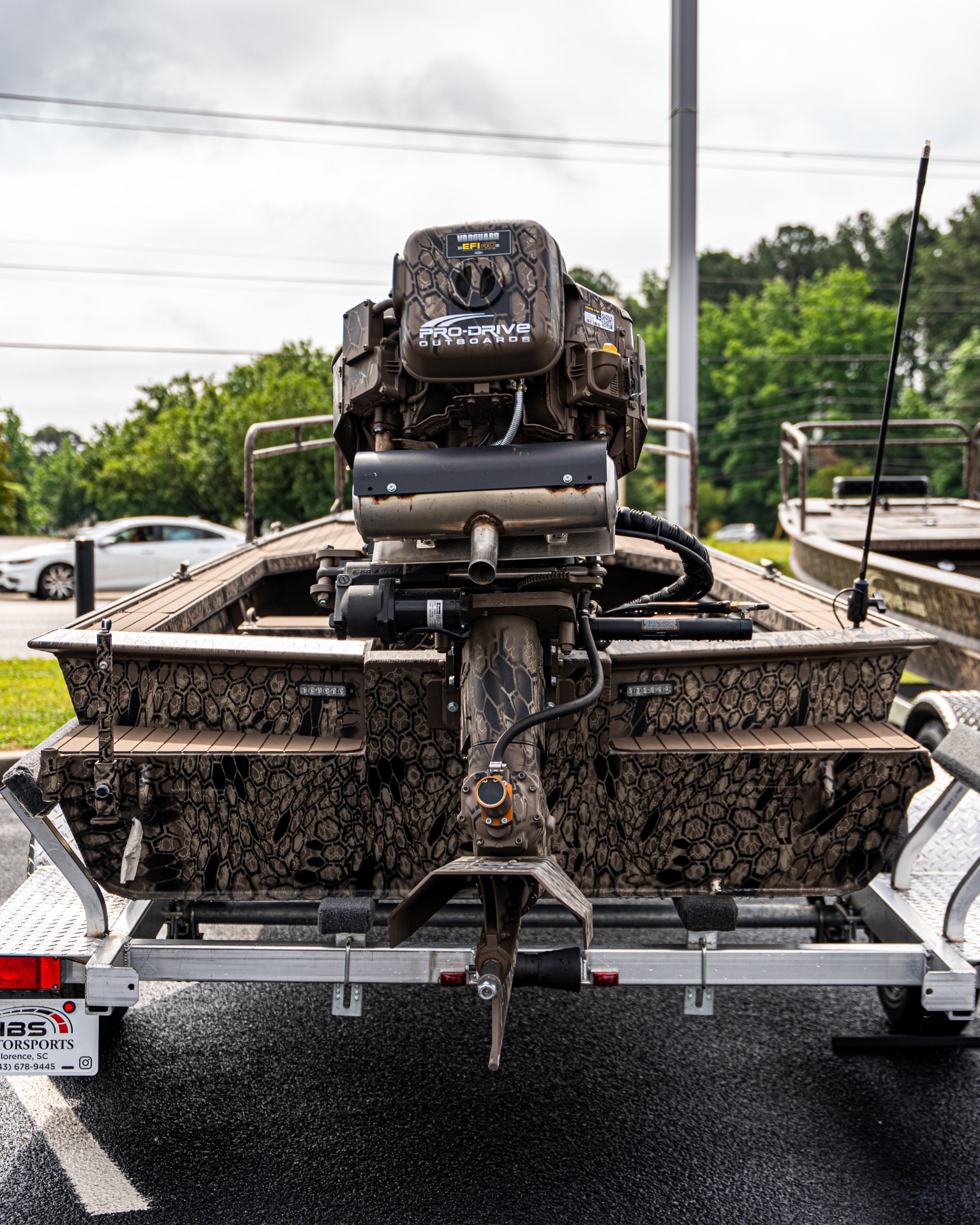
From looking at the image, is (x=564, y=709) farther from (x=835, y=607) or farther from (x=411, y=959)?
(x=835, y=607)

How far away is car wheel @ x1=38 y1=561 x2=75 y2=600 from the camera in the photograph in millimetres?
16719

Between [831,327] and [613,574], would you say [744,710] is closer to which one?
[613,574]

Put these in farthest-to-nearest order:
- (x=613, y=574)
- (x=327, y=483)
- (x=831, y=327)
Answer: (x=831, y=327) → (x=327, y=483) → (x=613, y=574)

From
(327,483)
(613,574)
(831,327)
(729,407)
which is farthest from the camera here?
(729,407)

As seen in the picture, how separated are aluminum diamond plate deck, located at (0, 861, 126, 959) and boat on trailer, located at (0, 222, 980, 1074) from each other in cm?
1

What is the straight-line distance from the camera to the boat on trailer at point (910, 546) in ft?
18.5

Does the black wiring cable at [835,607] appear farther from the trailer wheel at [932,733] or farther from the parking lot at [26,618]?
the parking lot at [26,618]

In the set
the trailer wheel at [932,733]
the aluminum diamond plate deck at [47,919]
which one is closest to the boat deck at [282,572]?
the trailer wheel at [932,733]

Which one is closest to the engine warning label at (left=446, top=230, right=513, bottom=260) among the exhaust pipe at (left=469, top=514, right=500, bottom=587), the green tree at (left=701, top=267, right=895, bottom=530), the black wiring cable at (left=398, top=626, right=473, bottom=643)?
the exhaust pipe at (left=469, top=514, right=500, bottom=587)

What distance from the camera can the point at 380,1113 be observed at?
9.23ft

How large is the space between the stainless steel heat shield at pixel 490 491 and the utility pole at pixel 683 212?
26.5ft

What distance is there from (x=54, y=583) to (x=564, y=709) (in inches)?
643

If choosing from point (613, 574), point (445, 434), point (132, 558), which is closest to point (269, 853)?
point (445, 434)

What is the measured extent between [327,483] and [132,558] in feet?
12.7
